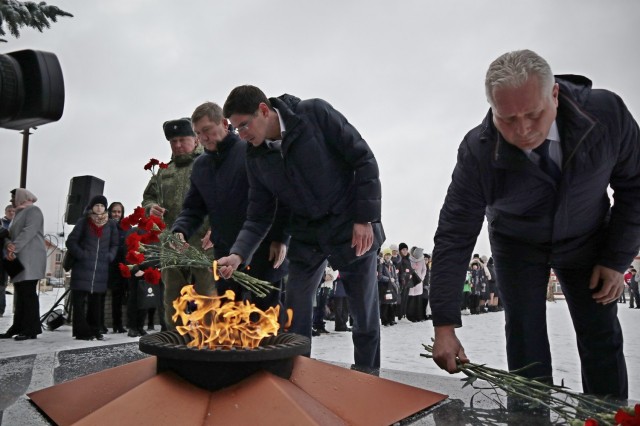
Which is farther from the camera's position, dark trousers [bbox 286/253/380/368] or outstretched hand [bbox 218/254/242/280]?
dark trousers [bbox 286/253/380/368]

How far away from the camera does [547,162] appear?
2.21 metres

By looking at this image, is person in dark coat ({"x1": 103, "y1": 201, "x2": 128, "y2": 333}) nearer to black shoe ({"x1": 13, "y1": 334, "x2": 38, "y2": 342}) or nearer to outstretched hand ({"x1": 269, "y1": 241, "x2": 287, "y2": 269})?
black shoe ({"x1": 13, "y1": 334, "x2": 38, "y2": 342})

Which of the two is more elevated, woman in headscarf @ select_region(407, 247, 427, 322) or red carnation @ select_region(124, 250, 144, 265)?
red carnation @ select_region(124, 250, 144, 265)

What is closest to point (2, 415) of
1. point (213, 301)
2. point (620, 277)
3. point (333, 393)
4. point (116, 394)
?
point (116, 394)

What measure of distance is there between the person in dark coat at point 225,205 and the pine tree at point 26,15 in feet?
25.8

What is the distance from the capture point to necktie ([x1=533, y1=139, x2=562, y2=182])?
2.20 meters

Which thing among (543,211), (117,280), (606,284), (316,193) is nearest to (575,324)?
(606,284)

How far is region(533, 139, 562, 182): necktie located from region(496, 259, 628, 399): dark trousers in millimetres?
508

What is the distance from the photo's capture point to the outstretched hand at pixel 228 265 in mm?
2904

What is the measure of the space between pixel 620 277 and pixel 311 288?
1677 millimetres

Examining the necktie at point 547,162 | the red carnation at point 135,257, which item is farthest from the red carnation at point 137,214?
the necktie at point 547,162

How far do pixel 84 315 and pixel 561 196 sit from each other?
592 cm

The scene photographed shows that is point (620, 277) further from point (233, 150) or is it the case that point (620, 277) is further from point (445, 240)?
point (233, 150)

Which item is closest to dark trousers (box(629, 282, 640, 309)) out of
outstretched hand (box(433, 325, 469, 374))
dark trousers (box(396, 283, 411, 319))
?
dark trousers (box(396, 283, 411, 319))
